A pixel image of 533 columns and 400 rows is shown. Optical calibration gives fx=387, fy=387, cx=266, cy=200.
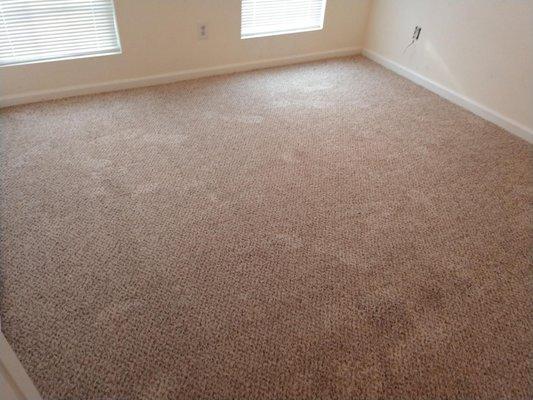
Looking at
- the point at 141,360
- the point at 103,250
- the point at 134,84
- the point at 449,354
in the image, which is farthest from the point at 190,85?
the point at 449,354

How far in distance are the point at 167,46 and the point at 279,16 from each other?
2.96 feet

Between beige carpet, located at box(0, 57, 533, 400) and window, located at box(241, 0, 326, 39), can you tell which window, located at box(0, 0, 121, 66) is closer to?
beige carpet, located at box(0, 57, 533, 400)

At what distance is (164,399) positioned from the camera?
110 cm

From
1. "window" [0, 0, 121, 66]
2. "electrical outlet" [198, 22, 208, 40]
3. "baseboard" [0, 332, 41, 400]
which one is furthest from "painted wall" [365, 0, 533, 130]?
"baseboard" [0, 332, 41, 400]

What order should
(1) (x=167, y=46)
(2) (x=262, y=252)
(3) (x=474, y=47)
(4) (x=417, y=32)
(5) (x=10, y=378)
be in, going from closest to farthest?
(5) (x=10, y=378)
(2) (x=262, y=252)
(3) (x=474, y=47)
(1) (x=167, y=46)
(4) (x=417, y=32)

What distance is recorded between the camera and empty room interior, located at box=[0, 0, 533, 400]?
1204 mm

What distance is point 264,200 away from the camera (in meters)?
1.81

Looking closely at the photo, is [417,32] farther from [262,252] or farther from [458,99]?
[262,252]

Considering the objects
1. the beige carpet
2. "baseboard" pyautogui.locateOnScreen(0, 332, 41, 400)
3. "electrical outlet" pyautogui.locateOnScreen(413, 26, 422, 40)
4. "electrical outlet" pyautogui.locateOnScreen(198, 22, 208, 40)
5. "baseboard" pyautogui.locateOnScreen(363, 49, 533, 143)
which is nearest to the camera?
"baseboard" pyautogui.locateOnScreen(0, 332, 41, 400)

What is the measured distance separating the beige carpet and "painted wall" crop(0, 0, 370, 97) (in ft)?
0.59

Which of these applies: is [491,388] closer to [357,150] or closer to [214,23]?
[357,150]

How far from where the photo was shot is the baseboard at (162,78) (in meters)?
2.42

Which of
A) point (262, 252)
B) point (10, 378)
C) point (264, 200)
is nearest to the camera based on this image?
point (10, 378)

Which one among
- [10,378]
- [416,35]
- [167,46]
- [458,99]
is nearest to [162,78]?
[167,46]
